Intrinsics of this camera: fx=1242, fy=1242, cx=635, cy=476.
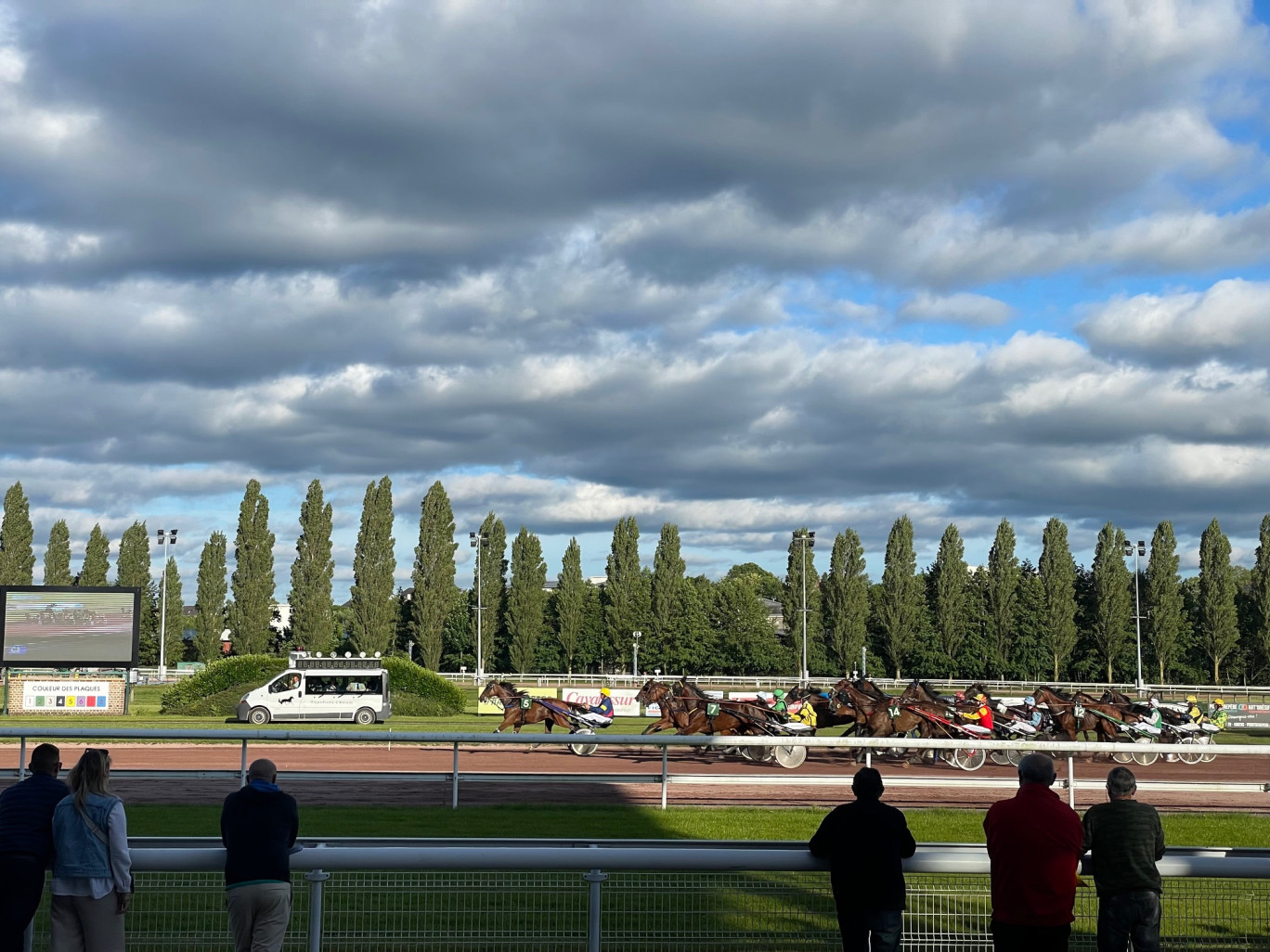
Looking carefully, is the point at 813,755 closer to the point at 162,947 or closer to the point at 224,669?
the point at 162,947

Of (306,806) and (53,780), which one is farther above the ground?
(53,780)

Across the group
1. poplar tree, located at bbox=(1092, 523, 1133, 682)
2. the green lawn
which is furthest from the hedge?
poplar tree, located at bbox=(1092, 523, 1133, 682)

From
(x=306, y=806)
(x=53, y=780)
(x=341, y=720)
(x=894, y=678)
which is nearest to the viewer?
(x=53, y=780)

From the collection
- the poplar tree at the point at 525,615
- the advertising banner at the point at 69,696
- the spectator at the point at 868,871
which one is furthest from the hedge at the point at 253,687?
the spectator at the point at 868,871

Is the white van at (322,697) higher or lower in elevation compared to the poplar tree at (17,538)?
lower

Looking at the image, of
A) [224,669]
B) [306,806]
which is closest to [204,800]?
[306,806]

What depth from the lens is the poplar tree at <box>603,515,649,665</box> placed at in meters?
71.1

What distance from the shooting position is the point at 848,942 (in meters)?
5.27

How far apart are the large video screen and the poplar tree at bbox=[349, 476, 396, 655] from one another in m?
24.4

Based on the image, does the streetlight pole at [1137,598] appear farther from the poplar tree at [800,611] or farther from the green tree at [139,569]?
the green tree at [139,569]

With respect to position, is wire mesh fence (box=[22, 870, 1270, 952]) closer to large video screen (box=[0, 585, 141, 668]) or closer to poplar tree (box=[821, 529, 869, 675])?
large video screen (box=[0, 585, 141, 668])

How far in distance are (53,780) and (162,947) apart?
110 centimetres

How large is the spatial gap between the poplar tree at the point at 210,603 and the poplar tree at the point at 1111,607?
160ft

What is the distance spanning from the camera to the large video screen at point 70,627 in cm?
3912
